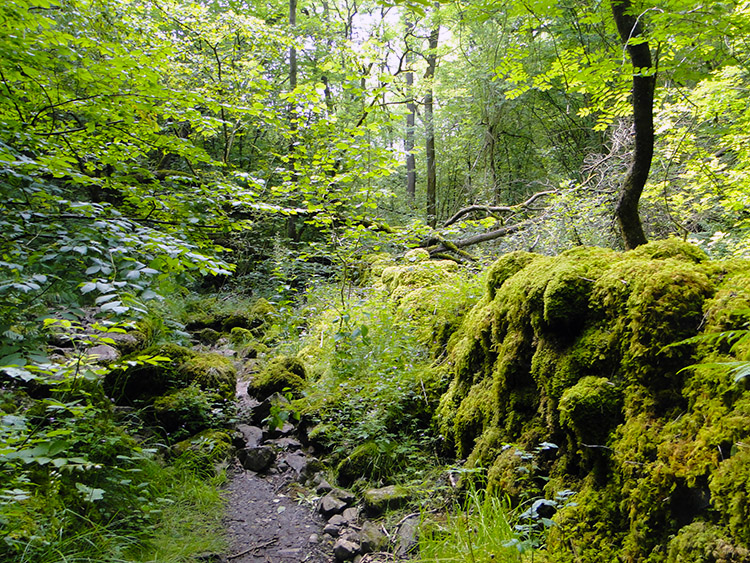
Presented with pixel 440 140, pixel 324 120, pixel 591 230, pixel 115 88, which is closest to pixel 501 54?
pixel 440 140

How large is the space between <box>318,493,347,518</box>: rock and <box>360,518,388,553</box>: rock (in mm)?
459

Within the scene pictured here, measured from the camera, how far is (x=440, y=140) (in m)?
15.2

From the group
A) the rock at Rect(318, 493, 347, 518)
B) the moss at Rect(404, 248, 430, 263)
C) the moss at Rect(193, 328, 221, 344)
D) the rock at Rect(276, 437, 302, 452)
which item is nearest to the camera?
the rock at Rect(318, 493, 347, 518)

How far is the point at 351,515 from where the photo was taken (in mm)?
3402

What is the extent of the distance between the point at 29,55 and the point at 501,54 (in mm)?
11674

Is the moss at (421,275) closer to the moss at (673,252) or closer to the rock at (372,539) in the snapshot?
the moss at (673,252)

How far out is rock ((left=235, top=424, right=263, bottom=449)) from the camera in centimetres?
480

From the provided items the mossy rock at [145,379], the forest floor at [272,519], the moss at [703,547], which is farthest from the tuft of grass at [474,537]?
the mossy rock at [145,379]

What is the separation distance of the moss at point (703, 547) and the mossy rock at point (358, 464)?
2.61 metres

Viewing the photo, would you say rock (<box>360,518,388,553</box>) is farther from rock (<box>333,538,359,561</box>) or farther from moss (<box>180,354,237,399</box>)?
moss (<box>180,354,237,399</box>)

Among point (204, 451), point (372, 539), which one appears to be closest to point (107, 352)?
point (204, 451)

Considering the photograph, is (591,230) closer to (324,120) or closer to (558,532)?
(324,120)

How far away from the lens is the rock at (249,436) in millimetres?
4801

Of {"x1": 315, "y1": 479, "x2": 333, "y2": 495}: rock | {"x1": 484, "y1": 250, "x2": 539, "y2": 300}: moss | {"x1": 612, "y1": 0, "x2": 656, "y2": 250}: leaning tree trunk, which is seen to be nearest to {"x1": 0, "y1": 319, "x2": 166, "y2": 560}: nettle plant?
{"x1": 315, "y1": 479, "x2": 333, "y2": 495}: rock
